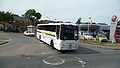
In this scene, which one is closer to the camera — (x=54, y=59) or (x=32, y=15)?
(x=54, y=59)

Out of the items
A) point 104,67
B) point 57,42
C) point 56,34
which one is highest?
point 56,34

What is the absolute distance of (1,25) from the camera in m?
62.7

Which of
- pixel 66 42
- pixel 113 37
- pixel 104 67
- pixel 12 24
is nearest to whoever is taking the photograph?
pixel 104 67

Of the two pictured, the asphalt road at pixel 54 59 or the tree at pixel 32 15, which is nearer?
the asphalt road at pixel 54 59

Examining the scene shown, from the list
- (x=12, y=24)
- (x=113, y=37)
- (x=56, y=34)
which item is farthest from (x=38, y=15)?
(x=56, y=34)

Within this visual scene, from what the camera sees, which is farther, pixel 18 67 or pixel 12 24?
pixel 12 24

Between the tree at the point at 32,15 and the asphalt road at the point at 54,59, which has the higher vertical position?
the tree at the point at 32,15

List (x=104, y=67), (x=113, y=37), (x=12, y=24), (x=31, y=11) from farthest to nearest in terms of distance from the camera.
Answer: (x=31, y=11)
(x=12, y=24)
(x=113, y=37)
(x=104, y=67)

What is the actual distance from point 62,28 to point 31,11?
69.1 meters

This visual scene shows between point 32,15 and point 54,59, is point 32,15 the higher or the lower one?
the higher one

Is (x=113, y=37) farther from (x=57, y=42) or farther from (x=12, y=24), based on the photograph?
(x=12, y=24)

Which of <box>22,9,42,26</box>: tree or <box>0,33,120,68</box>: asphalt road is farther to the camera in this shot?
Result: <box>22,9,42,26</box>: tree

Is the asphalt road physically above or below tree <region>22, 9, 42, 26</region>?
below

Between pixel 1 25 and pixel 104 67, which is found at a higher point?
pixel 1 25
